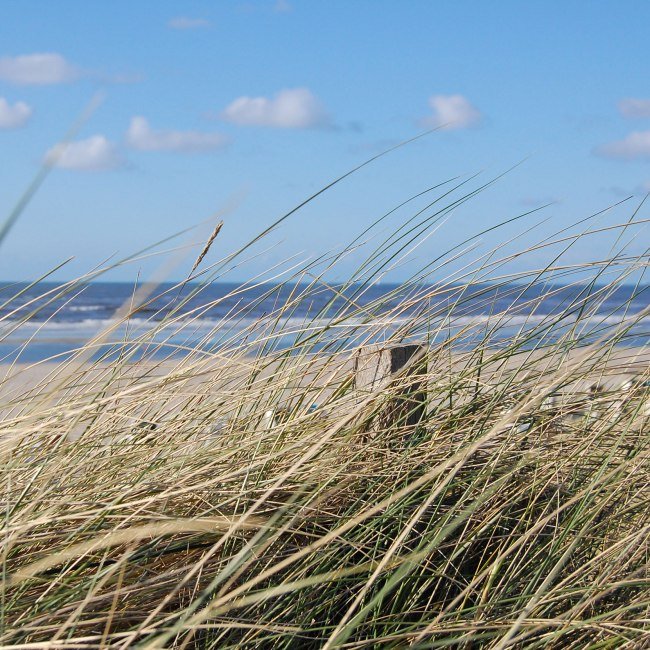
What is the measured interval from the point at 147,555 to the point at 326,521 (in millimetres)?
378

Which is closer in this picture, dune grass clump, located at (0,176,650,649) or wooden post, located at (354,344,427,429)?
dune grass clump, located at (0,176,650,649)

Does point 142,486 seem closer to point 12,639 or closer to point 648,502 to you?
point 12,639

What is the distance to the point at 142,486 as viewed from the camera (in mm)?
1422

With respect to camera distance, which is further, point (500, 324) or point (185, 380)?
point (500, 324)

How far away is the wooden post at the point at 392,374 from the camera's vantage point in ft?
5.91

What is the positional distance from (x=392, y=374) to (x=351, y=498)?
1.08ft

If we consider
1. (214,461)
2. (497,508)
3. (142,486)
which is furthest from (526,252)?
(142,486)

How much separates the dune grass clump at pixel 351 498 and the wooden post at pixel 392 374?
12 mm

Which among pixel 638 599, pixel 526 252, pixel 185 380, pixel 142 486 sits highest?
pixel 526 252

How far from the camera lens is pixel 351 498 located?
1.60 meters

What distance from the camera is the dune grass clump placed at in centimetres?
132

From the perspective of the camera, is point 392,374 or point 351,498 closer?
point 351,498

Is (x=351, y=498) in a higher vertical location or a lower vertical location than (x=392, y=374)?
lower

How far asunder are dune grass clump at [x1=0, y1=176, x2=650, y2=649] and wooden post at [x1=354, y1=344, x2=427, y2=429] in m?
0.01
